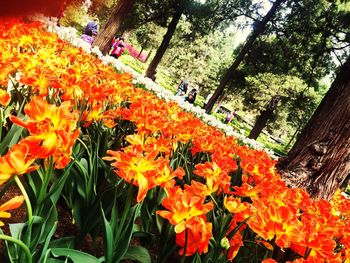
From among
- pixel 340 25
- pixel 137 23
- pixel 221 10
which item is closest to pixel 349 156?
pixel 340 25

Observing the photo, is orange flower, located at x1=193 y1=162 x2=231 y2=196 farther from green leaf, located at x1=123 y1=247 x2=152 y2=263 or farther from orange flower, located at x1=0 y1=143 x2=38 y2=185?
orange flower, located at x1=0 y1=143 x2=38 y2=185

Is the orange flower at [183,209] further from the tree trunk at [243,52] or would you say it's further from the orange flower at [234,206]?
the tree trunk at [243,52]

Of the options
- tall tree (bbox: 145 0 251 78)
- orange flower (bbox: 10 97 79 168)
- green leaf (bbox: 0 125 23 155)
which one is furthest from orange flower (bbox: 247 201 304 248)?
tall tree (bbox: 145 0 251 78)

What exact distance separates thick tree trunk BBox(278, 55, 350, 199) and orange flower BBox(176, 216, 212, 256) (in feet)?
7.34

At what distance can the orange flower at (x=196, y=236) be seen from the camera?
127 cm

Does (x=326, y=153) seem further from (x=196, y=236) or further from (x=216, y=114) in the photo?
(x=216, y=114)

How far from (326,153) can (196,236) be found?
94.6 inches

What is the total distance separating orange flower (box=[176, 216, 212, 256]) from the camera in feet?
4.18

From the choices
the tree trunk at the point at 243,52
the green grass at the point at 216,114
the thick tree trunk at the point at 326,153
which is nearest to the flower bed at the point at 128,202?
the thick tree trunk at the point at 326,153

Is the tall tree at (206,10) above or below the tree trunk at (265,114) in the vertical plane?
above

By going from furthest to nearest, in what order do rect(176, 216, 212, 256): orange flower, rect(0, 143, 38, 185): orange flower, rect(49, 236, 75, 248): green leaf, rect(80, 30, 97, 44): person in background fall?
1. rect(80, 30, 97, 44): person in background
2. rect(49, 236, 75, 248): green leaf
3. rect(176, 216, 212, 256): orange flower
4. rect(0, 143, 38, 185): orange flower

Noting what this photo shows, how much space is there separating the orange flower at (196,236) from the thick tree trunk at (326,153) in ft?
7.34

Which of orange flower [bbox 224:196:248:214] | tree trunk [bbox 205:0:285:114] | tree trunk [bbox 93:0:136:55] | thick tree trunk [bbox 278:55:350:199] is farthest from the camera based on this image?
tree trunk [bbox 205:0:285:114]

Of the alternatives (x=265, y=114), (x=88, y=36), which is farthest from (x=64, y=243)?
(x=265, y=114)
